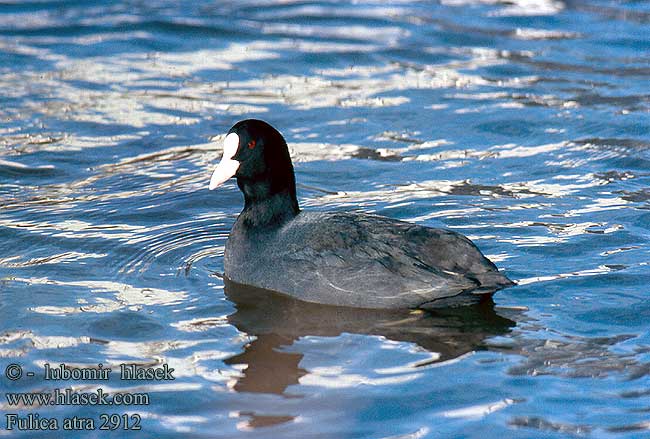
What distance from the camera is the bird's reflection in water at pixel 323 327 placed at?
5.50 meters

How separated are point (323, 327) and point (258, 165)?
3.75 feet

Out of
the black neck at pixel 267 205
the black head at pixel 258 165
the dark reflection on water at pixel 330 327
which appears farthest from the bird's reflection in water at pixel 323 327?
the black head at pixel 258 165

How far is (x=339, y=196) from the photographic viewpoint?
809 cm

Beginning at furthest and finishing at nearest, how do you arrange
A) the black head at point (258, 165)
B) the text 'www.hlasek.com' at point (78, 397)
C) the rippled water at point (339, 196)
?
the black head at point (258, 165), the rippled water at point (339, 196), the text 'www.hlasek.com' at point (78, 397)

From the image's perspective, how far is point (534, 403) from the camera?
4965 mm

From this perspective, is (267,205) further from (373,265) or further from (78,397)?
(78,397)

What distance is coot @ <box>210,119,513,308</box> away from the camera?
5.88 m

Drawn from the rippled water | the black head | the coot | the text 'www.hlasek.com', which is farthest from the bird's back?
the text 'www.hlasek.com'

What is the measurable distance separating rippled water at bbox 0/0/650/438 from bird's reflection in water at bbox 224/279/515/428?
17 millimetres

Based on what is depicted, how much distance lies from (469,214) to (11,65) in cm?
603

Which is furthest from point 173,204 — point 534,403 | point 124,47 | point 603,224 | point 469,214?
point 124,47

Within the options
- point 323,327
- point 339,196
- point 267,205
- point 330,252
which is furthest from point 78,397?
→ point 339,196

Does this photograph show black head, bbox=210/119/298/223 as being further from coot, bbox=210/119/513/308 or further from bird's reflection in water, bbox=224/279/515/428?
bird's reflection in water, bbox=224/279/515/428

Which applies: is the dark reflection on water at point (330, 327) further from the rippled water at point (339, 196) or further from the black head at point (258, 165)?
the black head at point (258, 165)
